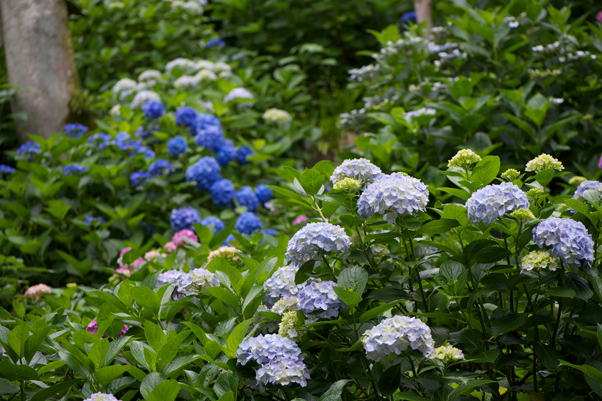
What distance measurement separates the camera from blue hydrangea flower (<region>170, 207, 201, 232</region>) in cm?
310

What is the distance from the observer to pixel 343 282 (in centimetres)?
134

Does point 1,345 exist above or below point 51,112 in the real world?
above

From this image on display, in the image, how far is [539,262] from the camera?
4.15ft

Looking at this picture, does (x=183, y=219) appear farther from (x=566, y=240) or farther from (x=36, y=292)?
(x=566, y=240)

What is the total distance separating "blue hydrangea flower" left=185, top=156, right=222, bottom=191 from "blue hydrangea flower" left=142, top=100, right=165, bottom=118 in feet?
2.24

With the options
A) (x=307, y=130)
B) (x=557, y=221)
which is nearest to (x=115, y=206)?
(x=307, y=130)

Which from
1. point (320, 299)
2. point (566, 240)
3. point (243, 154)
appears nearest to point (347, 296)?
point (320, 299)

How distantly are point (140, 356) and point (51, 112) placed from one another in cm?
342

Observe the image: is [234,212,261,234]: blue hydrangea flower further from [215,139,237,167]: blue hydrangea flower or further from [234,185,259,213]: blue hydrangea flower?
[215,139,237,167]: blue hydrangea flower

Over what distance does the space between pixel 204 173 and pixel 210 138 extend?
0.34 meters

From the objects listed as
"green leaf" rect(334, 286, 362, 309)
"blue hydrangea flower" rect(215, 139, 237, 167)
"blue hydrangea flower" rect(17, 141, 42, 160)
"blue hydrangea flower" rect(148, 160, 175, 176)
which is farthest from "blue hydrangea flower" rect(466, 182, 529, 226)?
"blue hydrangea flower" rect(17, 141, 42, 160)

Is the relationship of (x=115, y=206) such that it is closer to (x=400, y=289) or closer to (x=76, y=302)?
(x=76, y=302)

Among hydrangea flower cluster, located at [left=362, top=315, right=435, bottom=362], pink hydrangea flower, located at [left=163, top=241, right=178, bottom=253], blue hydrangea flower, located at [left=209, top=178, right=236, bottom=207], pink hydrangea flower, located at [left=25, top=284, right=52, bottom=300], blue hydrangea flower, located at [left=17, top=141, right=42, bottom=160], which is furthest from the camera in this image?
blue hydrangea flower, located at [left=17, top=141, right=42, bottom=160]

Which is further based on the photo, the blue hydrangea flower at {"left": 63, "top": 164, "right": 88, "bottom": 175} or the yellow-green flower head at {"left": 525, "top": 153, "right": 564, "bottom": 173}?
the blue hydrangea flower at {"left": 63, "top": 164, "right": 88, "bottom": 175}
